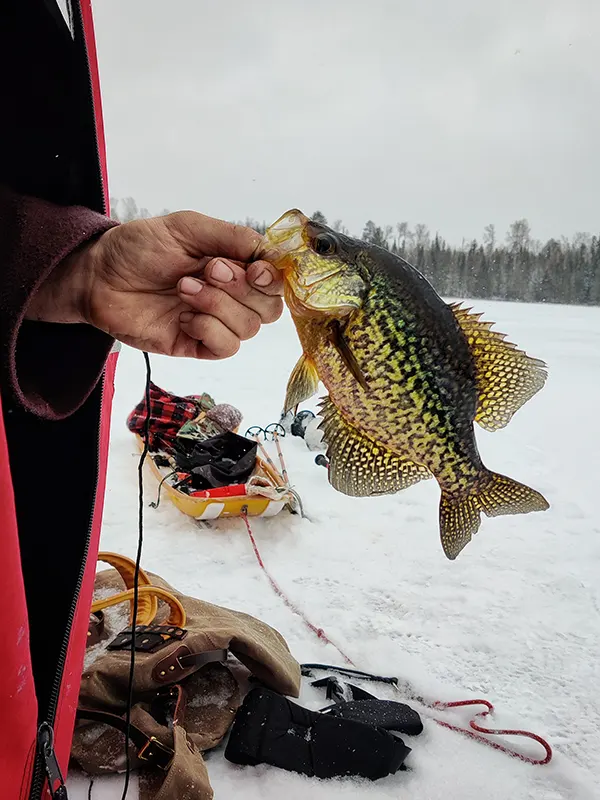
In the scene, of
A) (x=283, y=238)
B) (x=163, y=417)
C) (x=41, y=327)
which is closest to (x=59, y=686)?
(x=41, y=327)

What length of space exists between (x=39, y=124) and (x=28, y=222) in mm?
556

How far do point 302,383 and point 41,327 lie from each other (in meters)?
0.84

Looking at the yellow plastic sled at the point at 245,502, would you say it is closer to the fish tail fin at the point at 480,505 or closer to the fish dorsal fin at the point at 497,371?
the fish tail fin at the point at 480,505

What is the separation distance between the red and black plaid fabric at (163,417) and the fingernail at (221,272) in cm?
440

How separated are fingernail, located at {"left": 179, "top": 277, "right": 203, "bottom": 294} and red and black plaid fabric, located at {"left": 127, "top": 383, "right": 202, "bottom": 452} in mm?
4319

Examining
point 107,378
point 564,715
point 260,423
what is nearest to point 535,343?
point 260,423

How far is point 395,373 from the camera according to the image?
4.98ft

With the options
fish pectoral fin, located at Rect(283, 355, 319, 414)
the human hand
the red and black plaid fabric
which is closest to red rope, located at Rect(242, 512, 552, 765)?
fish pectoral fin, located at Rect(283, 355, 319, 414)

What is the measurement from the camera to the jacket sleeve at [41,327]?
132cm

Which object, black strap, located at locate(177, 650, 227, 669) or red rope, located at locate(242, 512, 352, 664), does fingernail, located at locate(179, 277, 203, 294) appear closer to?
black strap, located at locate(177, 650, 227, 669)

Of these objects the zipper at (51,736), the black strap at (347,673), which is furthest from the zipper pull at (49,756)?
the black strap at (347,673)

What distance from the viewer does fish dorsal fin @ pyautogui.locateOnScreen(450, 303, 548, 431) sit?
1572mm

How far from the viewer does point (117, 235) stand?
1.58 meters

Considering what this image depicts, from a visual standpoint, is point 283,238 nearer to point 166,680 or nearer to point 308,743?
point 166,680
